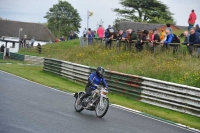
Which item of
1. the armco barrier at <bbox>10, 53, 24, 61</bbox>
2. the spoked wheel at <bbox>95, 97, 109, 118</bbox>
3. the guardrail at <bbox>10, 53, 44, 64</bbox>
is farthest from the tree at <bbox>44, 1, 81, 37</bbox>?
the spoked wheel at <bbox>95, 97, 109, 118</bbox>

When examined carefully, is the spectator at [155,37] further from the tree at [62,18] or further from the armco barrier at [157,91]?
the tree at [62,18]

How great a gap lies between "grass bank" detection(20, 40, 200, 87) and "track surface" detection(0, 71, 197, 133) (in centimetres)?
535

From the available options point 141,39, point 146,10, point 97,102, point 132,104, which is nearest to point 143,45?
point 141,39

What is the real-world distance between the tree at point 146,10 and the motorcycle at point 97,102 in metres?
77.6

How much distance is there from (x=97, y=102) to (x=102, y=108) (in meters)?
0.29

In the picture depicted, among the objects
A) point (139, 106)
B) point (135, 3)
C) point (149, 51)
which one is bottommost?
point (139, 106)

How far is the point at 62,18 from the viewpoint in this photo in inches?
5463

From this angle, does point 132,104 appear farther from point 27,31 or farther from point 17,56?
point 27,31

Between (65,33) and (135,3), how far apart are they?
40.9 m

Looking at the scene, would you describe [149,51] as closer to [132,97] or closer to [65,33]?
[132,97]

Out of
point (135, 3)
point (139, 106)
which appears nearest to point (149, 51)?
point (139, 106)

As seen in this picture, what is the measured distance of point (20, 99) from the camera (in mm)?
18016

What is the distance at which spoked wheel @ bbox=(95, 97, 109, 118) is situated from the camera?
52.5 feet

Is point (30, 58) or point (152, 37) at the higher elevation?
point (152, 37)
